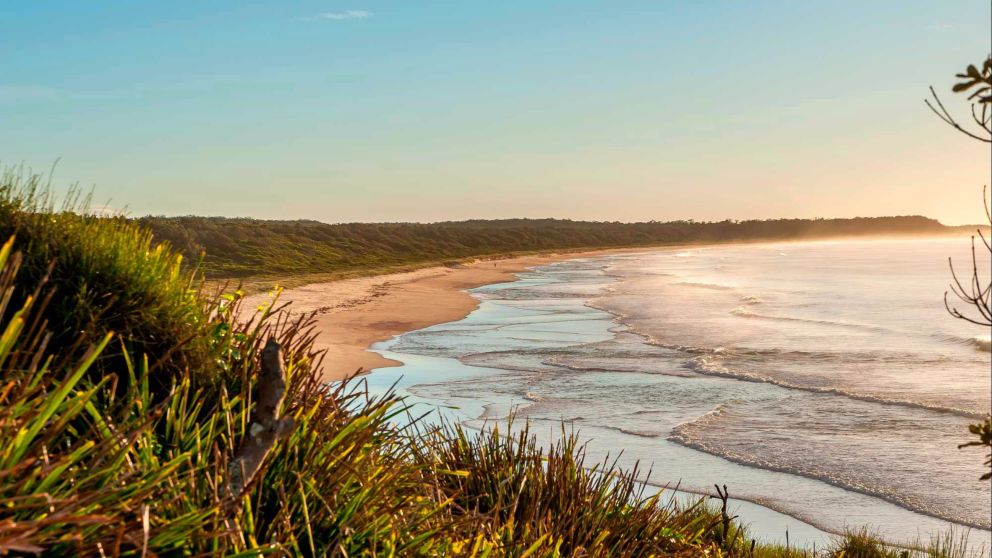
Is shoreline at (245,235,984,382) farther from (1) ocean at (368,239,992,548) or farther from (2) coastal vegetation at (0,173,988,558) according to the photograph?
(2) coastal vegetation at (0,173,988,558)

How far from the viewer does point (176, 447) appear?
3.52 meters

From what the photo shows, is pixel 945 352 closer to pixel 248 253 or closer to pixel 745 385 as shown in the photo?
pixel 745 385

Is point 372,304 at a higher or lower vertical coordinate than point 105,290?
lower

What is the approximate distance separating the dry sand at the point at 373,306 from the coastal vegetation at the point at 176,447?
8751mm

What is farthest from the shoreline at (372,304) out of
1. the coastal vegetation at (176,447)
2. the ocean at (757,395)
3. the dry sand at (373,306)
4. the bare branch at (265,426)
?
the bare branch at (265,426)

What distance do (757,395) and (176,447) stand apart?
15587 mm

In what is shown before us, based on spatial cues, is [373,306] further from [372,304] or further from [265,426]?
[265,426]

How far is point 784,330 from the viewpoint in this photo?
100.0 ft

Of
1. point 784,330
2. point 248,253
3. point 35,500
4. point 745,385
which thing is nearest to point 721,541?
point 35,500

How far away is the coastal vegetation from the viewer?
107 inches

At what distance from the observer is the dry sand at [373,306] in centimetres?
2273

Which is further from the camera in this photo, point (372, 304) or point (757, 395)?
point (372, 304)

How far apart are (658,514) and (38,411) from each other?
159 inches

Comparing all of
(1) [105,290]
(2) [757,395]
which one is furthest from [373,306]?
(1) [105,290]
